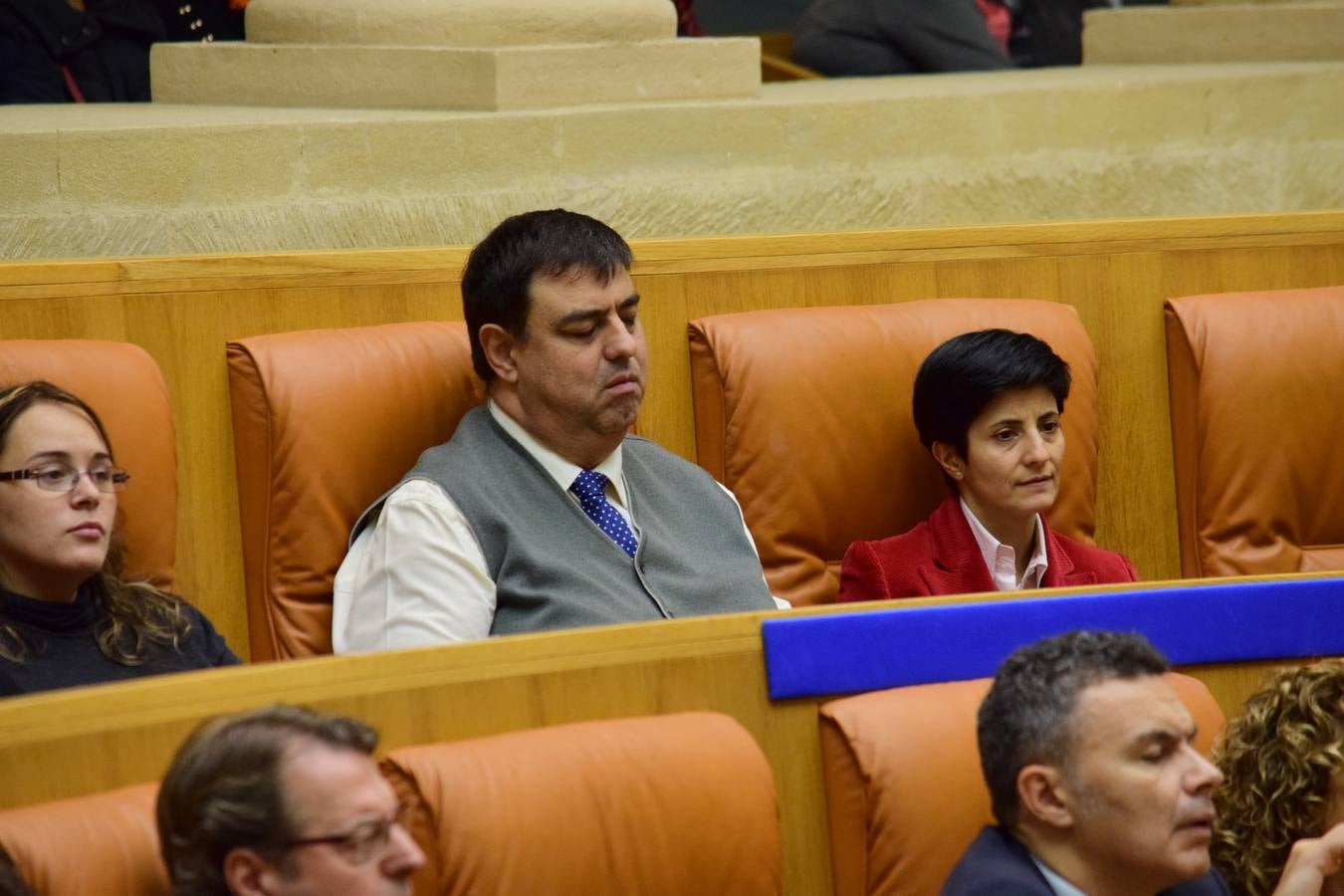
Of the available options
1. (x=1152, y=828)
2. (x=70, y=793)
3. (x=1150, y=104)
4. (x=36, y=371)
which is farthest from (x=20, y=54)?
(x=1152, y=828)

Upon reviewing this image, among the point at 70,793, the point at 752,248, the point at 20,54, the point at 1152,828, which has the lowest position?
the point at 1152,828

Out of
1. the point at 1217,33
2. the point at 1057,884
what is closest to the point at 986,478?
the point at 1057,884

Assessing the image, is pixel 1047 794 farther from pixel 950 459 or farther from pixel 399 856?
pixel 950 459

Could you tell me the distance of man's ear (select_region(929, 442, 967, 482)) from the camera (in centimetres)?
238

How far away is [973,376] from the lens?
7.66ft

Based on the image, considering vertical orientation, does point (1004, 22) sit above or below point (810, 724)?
above

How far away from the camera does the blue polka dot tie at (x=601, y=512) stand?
218 centimetres

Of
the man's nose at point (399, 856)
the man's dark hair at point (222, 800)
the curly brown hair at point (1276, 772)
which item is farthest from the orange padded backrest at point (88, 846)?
the curly brown hair at point (1276, 772)

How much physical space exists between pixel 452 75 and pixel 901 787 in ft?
4.93

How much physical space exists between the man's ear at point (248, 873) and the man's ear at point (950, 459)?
127 cm

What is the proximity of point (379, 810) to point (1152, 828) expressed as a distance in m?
0.63

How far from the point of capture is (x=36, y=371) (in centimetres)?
208

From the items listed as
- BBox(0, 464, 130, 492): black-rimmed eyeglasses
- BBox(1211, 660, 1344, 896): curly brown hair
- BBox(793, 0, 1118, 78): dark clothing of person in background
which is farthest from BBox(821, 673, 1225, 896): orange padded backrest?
BBox(793, 0, 1118, 78): dark clothing of person in background

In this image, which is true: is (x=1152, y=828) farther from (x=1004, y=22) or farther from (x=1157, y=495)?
(x=1004, y=22)
